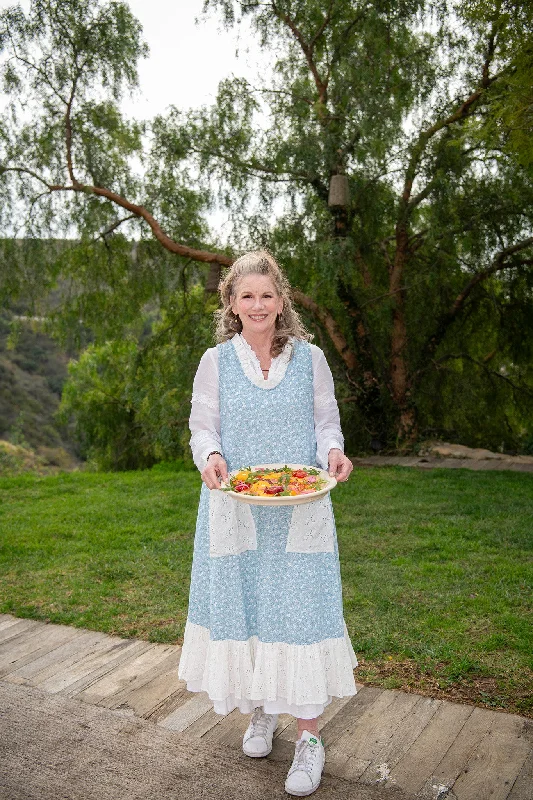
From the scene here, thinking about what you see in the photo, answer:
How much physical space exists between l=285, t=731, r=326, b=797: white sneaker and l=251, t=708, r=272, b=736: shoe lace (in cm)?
17

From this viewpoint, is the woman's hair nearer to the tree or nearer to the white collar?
the white collar

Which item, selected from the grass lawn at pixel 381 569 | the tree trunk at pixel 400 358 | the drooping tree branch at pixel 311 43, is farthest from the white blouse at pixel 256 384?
the drooping tree branch at pixel 311 43

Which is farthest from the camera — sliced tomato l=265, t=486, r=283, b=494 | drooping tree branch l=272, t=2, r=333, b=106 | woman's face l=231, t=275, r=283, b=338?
drooping tree branch l=272, t=2, r=333, b=106

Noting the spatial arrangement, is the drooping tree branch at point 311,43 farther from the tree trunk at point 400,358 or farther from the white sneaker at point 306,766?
the white sneaker at point 306,766

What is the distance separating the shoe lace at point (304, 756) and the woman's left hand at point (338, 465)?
0.79 metres

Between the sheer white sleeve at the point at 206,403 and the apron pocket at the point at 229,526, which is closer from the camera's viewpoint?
the apron pocket at the point at 229,526

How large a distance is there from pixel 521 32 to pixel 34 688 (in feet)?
19.2

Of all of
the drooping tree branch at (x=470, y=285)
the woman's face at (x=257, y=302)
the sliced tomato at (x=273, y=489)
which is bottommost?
the sliced tomato at (x=273, y=489)

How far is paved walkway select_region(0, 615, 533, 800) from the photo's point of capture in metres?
2.22

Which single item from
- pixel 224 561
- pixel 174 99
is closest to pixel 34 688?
pixel 224 561

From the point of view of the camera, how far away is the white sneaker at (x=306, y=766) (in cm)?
218

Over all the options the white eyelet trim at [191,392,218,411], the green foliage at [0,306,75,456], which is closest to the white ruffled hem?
the white eyelet trim at [191,392,218,411]

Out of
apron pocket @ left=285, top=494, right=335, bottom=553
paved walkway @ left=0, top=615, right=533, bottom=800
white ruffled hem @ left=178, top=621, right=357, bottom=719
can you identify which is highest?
apron pocket @ left=285, top=494, right=335, bottom=553

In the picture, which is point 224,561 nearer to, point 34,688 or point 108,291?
point 34,688
